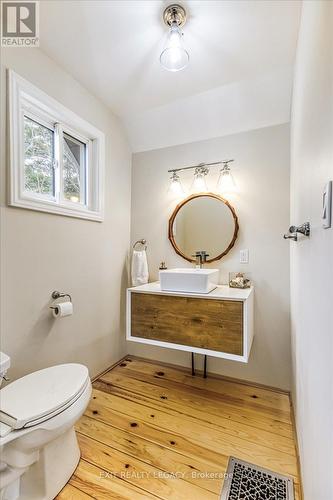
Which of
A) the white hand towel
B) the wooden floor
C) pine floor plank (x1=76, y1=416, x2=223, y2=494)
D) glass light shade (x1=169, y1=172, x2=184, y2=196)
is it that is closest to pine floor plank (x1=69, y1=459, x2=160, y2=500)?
the wooden floor

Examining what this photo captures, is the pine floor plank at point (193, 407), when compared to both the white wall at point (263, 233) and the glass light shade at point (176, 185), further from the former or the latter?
the glass light shade at point (176, 185)

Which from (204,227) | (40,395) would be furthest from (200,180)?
(40,395)

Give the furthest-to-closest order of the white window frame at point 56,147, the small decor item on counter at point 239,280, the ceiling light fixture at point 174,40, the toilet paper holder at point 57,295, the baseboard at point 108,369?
the baseboard at point 108,369
the small decor item on counter at point 239,280
the toilet paper holder at point 57,295
the white window frame at point 56,147
the ceiling light fixture at point 174,40

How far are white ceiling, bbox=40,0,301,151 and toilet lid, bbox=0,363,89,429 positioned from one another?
187 cm

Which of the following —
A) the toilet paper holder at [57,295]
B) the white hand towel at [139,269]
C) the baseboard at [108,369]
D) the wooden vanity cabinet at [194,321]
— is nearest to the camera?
the wooden vanity cabinet at [194,321]

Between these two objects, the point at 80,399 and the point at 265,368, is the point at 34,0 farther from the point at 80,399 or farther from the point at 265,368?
the point at 265,368

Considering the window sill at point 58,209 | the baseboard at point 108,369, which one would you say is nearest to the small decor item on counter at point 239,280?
the window sill at point 58,209

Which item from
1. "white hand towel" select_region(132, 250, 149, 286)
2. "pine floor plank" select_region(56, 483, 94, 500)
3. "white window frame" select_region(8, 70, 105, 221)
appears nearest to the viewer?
"pine floor plank" select_region(56, 483, 94, 500)

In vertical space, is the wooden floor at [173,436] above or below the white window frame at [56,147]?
below

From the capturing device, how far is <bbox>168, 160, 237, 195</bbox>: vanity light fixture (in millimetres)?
1994

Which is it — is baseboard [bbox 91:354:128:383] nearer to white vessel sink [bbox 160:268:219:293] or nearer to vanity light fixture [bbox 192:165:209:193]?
white vessel sink [bbox 160:268:219:293]

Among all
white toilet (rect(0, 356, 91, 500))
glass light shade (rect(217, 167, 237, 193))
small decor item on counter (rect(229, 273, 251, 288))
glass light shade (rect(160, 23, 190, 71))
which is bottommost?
white toilet (rect(0, 356, 91, 500))

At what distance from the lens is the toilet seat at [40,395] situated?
954mm

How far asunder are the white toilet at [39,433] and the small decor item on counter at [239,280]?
119cm
